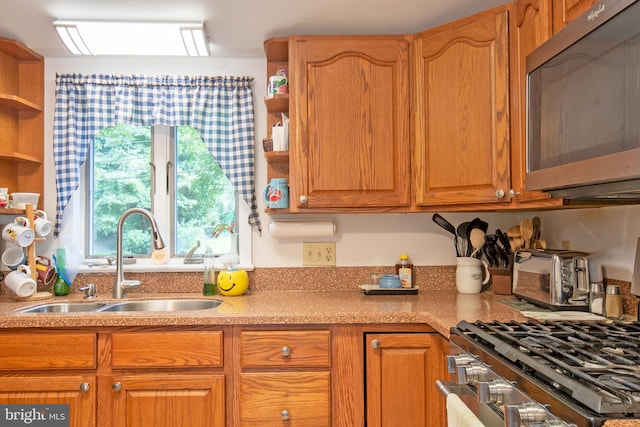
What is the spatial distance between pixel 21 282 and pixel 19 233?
8.6 inches

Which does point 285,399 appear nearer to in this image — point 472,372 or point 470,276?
point 472,372

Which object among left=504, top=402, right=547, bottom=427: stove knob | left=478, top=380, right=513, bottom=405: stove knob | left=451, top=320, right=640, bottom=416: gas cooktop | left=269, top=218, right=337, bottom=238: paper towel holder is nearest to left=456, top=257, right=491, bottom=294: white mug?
left=269, top=218, right=337, bottom=238: paper towel holder

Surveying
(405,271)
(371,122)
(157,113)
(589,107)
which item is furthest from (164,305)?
(589,107)

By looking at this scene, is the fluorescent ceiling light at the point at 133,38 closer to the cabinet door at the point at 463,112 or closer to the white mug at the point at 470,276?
the cabinet door at the point at 463,112

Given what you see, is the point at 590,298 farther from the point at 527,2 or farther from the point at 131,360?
the point at 131,360

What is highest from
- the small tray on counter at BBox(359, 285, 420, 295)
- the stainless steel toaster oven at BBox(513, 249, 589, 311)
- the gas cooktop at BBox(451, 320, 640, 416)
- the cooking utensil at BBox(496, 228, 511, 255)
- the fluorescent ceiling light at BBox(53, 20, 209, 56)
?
the fluorescent ceiling light at BBox(53, 20, 209, 56)

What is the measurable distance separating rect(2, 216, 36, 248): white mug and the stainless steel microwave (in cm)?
207

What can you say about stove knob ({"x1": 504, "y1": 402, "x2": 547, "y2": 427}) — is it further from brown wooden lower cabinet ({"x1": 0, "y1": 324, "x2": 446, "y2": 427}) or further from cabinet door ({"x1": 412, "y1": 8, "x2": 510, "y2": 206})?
cabinet door ({"x1": 412, "y1": 8, "x2": 510, "y2": 206})

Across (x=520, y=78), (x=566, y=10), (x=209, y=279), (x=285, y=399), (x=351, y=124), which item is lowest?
(x=285, y=399)

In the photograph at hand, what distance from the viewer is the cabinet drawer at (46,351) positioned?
190 centimetres

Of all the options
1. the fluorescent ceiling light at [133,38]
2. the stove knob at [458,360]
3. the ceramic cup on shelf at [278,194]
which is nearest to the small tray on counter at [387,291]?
the ceramic cup on shelf at [278,194]

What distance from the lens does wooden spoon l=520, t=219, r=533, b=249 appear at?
2.23 m

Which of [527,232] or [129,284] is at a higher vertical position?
[527,232]

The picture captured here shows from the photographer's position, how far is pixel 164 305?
238 centimetres
